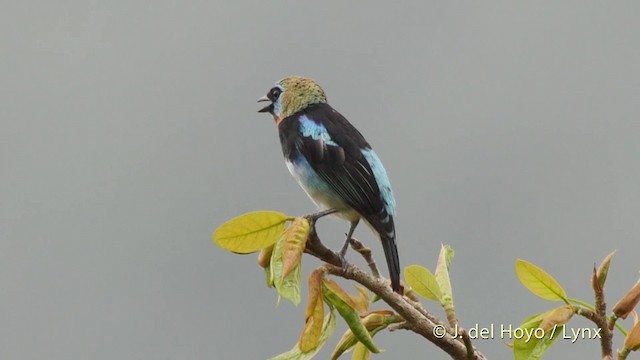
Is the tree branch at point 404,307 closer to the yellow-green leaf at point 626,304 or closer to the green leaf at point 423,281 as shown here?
the green leaf at point 423,281

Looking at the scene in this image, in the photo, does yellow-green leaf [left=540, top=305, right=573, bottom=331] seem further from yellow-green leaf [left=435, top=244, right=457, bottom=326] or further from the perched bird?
the perched bird

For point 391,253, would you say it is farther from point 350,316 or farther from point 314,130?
point 350,316

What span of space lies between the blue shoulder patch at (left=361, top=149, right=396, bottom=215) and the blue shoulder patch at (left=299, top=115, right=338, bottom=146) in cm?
26

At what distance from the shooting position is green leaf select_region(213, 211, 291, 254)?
2566 mm

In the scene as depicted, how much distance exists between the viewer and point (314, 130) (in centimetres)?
582

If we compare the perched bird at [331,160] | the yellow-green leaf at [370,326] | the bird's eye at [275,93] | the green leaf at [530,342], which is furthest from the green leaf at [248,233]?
the bird's eye at [275,93]

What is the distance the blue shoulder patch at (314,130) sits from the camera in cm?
570

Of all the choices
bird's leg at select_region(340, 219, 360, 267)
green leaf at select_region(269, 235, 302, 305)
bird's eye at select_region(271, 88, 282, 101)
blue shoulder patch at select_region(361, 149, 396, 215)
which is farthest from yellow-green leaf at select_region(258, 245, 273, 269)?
bird's eye at select_region(271, 88, 282, 101)

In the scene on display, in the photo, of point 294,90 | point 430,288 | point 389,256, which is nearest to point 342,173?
point 389,256

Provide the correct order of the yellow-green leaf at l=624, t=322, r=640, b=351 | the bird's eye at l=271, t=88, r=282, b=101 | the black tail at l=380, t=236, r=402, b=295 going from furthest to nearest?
the bird's eye at l=271, t=88, r=282, b=101 → the black tail at l=380, t=236, r=402, b=295 → the yellow-green leaf at l=624, t=322, r=640, b=351

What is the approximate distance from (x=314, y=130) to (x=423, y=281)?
289cm

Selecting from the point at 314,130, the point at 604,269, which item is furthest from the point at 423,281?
the point at 314,130

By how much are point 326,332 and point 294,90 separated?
3.85 metres

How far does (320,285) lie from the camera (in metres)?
2.69
